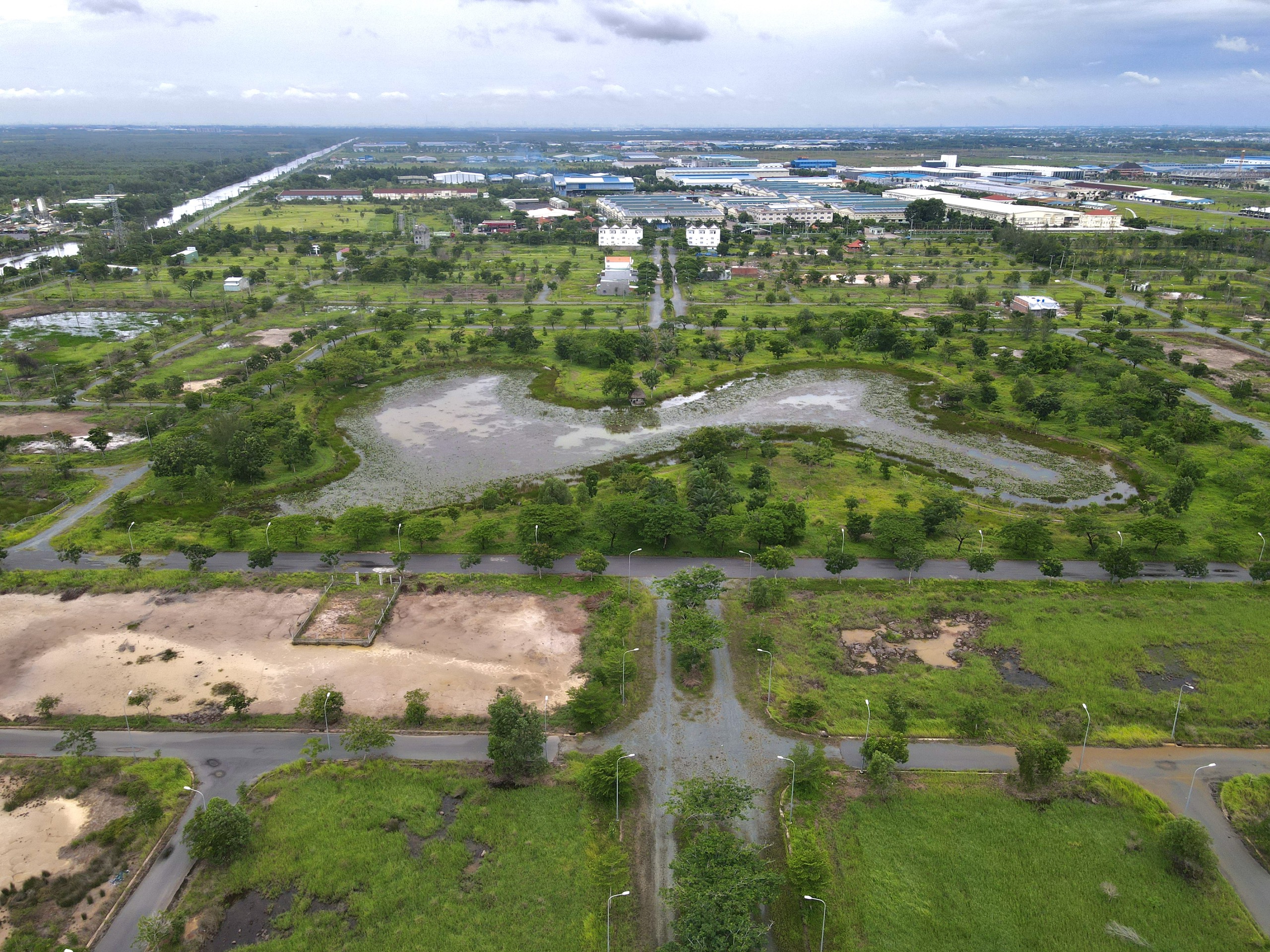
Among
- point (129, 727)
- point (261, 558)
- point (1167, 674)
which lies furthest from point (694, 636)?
point (261, 558)

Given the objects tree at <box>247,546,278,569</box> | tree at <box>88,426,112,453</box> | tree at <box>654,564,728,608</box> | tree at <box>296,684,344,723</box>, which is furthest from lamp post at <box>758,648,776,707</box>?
tree at <box>88,426,112,453</box>

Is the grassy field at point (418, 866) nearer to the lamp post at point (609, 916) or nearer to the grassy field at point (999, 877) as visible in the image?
the lamp post at point (609, 916)

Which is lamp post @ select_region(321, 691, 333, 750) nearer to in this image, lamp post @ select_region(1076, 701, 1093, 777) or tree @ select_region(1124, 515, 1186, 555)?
lamp post @ select_region(1076, 701, 1093, 777)

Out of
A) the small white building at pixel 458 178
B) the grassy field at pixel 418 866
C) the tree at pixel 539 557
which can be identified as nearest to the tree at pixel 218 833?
the grassy field at pixel 418 866

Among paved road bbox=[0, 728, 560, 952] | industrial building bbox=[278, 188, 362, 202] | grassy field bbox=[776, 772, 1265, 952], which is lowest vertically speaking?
grassy field bbox=[776, 772, 1265, 952]

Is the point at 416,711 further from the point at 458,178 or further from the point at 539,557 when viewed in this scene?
the point at 458,178

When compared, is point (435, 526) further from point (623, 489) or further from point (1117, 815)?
point (1117, 815)
